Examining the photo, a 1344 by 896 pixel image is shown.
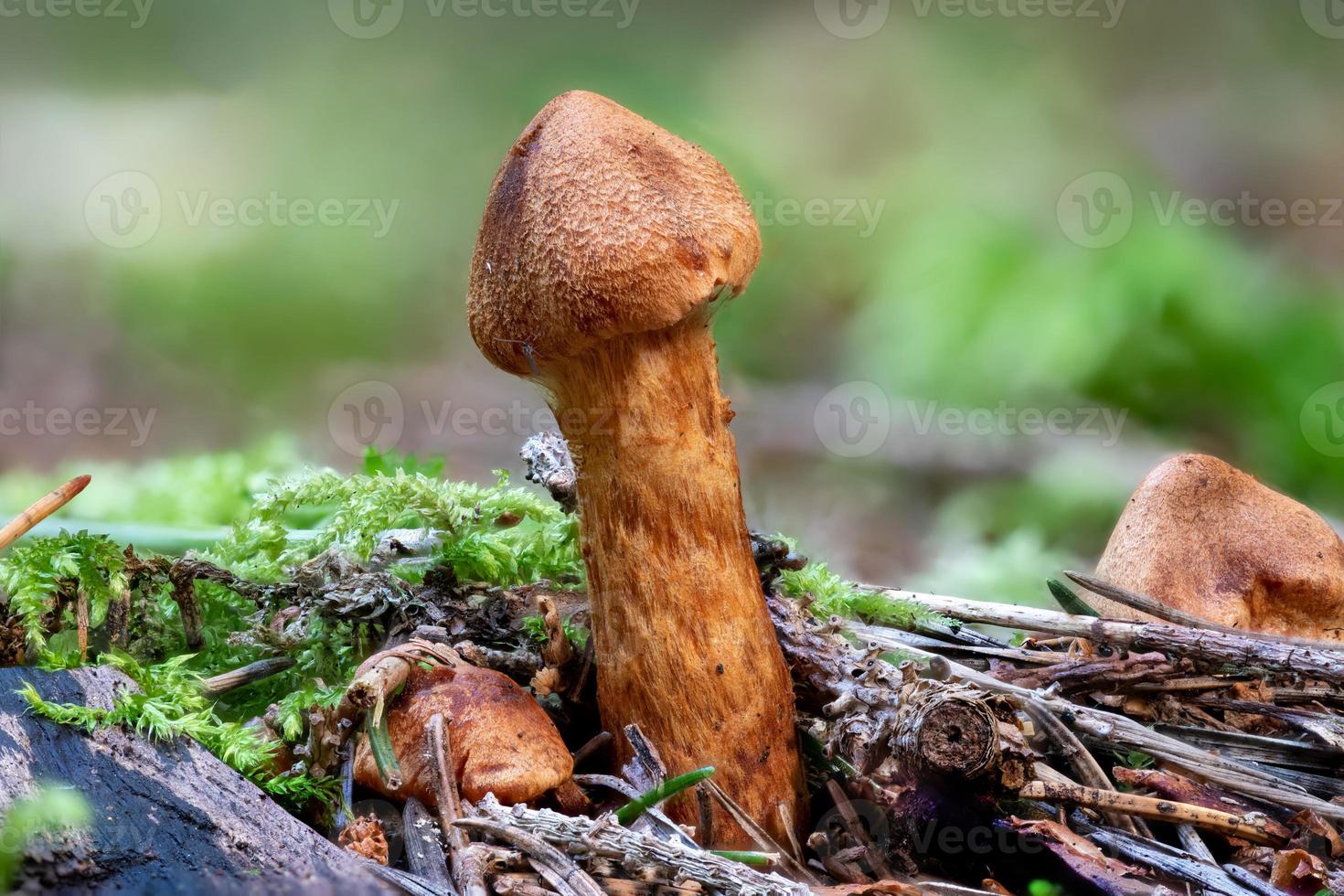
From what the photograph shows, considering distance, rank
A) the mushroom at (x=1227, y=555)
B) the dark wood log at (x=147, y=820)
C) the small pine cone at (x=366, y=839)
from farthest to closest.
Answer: the mushroom at (x=1227, y=555) < the small pine cone at (x=366, y=839) < the dark wood log at (x=147, y=820)

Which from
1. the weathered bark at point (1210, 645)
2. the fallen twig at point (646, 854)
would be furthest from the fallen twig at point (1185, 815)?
the fallen twig at point (646, 854)

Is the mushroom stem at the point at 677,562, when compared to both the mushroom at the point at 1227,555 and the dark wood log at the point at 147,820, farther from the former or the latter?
the mushroom at the point at 1227,555

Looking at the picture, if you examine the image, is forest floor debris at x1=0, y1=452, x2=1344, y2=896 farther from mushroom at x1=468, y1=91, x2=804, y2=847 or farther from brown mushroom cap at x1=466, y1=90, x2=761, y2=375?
brown mushroom cap at x1=466, y1=90, x2=761, y2=375

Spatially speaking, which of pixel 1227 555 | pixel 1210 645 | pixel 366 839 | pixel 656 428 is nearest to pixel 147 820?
pixel 366 839

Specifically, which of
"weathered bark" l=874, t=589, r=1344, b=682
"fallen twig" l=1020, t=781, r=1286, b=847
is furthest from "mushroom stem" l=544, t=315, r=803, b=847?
"weathered bark" l=874, t=589, r=1344, b=682

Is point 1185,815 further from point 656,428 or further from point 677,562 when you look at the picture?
point 656,428

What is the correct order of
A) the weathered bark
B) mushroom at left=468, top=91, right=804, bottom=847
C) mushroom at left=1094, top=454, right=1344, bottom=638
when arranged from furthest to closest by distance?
mushroom at left=1094, top=454, right=1344, bottom=638
the weathered bark
mushroom at left=468, top=91, right=804, bottom=847
